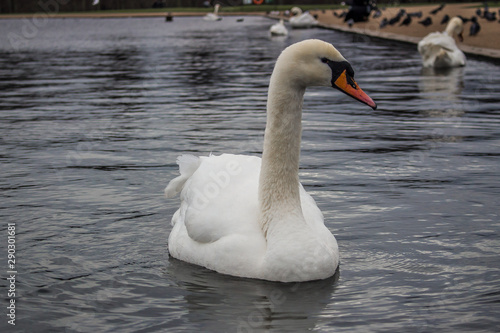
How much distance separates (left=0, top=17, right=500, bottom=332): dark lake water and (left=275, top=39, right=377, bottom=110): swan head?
4.65ft

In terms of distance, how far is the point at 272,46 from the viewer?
33875 millimetres

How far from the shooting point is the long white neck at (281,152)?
5969 millimetres

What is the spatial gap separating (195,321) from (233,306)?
1.12 ft

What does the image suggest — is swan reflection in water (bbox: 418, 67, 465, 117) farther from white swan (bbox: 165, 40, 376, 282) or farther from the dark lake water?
white swan (bbox: 165, 40, 376, 282)

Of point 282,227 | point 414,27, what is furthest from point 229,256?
point 414,27

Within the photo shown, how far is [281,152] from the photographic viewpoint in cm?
607

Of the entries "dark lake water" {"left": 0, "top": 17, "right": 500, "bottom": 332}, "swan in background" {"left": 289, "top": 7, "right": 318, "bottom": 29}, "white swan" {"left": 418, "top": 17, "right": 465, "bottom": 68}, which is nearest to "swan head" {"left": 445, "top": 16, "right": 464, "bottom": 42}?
"white swan" {"left": 418, "top": 17, "right": 465, "bottom": 68}

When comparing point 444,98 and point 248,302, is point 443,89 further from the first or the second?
point 248,302

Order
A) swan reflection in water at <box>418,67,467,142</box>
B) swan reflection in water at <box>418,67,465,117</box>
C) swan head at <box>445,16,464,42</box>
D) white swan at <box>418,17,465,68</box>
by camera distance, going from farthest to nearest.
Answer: swan head at <box>445,16,464,42</box>
white swan at <box>418,17,465,68</box>
swan reflection in water at <box>418,67,465,117</box>
swan reflection in water at <box>418,67,467,142</box>

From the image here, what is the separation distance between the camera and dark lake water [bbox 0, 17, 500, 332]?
554 centimetres

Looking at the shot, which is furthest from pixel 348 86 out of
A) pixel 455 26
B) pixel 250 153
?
pixel 455 26

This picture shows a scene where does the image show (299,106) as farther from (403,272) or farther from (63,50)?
(63,50)

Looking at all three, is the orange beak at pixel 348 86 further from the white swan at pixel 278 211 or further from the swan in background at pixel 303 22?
the swan in background at pixel 303 22

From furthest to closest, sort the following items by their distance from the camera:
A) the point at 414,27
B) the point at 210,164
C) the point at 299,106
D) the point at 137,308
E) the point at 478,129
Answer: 1. the point at 414,27
2. the point at 478,129
3. the point at 210,164
4. the point at 299,106
5. the point at 137,308
